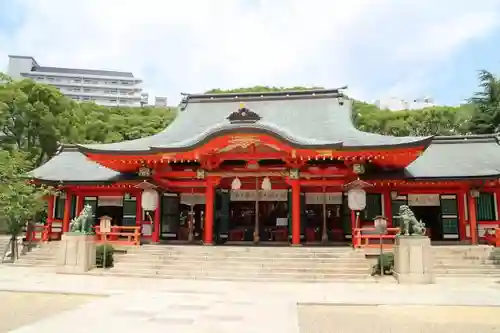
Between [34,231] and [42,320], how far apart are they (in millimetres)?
13698

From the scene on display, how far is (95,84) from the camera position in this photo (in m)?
118

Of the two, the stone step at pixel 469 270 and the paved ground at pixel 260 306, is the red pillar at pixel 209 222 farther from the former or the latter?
the stone step at pixel 469 270

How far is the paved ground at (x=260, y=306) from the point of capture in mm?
7395

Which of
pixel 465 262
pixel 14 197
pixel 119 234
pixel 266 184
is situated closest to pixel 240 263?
pixel 266 184

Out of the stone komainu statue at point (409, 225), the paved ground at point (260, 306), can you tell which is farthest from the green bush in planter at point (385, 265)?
the paved ground at point (260, 306)

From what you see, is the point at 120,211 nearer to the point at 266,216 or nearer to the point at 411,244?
the point at 266,216

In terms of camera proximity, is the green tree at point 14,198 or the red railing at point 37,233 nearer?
the green tree at point 14,198

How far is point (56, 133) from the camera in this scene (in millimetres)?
32781

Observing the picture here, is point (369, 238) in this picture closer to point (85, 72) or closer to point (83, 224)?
point (83, 224)

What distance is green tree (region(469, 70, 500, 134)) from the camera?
28958 mm

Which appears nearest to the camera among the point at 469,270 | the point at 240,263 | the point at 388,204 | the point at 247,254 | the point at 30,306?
the point at 30,306

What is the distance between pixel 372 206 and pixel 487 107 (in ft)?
55.4

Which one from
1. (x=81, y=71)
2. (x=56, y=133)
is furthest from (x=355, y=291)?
(x=81, y=71)

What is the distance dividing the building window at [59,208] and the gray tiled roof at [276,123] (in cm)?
480
